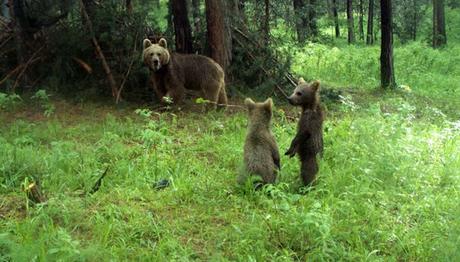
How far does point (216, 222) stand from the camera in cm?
564

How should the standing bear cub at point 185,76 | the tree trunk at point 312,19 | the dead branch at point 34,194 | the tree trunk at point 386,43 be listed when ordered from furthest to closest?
the tree trunk at point 312,19 → the tree trunk at point 386,43 → the standing bear cub at point 185,76 → the dead branch at point 34,194

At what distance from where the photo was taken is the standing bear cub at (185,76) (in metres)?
10.8

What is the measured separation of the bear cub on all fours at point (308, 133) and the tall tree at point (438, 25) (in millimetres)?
22199

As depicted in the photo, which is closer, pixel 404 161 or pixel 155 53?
pixel 404 161

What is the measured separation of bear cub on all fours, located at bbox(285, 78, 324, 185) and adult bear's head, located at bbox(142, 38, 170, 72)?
4307mm

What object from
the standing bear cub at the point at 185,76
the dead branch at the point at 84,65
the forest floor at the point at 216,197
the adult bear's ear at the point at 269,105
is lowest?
the forest floor at the point at 216,197

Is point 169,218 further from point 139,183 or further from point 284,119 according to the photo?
Result: point 284,119

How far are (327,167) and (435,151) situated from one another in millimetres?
2019

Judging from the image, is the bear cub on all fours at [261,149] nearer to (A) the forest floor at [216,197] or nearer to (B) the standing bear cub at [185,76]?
(A) the forest floor at [216,197]

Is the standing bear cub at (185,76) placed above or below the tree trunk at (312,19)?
below

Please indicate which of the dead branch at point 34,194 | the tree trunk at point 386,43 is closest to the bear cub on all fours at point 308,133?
the dead branch at point 34,194

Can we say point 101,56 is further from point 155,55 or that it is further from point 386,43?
point 386,43

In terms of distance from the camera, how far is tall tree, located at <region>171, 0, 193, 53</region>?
11875 mm

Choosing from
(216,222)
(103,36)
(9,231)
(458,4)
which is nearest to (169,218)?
(216,222)
